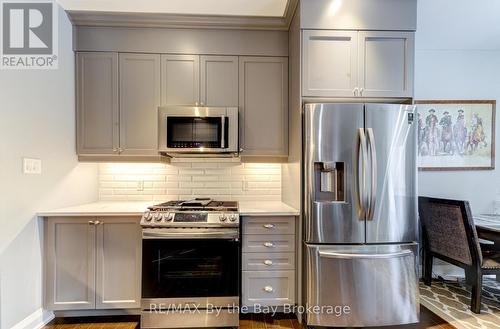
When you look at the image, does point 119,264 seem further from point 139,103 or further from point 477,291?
point 477,291

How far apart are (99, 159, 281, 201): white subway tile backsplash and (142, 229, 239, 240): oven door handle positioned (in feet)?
2.60

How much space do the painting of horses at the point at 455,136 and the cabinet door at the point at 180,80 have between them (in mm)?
2578

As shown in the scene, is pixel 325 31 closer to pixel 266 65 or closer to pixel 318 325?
pixel 266 65

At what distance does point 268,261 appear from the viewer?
85.0 inches

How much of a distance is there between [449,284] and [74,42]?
4579 mm

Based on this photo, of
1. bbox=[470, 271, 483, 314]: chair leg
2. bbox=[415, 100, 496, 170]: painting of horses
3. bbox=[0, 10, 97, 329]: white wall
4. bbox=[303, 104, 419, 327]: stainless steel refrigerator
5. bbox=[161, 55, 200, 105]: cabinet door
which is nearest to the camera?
bbox=[0, 10, 97, 329]: white wall

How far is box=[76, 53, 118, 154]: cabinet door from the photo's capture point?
246cm

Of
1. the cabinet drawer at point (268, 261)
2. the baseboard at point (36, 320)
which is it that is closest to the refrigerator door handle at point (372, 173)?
the cabinet drawer at point (268, 261)

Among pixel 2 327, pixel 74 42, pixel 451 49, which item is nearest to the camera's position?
pixel 2 327

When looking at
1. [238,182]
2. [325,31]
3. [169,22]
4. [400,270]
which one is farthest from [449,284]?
[169,22]

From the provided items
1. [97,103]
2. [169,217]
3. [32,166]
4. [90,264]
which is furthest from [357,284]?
[97,103]

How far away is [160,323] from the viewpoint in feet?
6.70

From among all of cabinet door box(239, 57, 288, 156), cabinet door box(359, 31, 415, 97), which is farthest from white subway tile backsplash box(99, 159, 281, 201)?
cabinet door box(359, 31, 415, 97)

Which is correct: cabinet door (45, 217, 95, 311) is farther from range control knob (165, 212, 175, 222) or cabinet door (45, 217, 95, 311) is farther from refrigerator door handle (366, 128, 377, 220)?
refrigerator door handle (366, 128, 377, 220)
